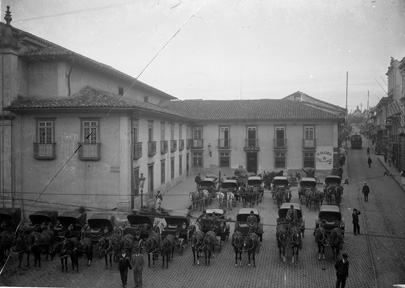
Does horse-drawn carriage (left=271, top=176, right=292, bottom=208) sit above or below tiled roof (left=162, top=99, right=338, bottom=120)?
below

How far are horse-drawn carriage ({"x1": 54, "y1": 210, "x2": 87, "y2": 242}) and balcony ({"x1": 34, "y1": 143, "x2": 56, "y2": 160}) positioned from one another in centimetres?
604

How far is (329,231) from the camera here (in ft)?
51.7

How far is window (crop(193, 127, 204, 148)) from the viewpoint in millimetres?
40875

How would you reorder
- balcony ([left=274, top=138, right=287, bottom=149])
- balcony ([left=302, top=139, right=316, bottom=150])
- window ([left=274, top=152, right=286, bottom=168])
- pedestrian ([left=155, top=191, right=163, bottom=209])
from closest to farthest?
pedestrian ([left=155, top=191, right=163, bottom=209]) → balcony ([left=302, top=139, right=316, bottom=150]) → balcony ([left=274, top=138, right=287, bottom=149]) → window ([left=274, top=152, right=286, bottom=168])

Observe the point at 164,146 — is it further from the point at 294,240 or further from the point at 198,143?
the point at 294,240

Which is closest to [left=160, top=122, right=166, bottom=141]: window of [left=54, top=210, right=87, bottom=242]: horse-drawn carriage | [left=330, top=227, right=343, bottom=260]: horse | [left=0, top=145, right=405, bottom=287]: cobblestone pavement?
[left=54, top=210, right=87, bottom=242]: horse-drawn carriage

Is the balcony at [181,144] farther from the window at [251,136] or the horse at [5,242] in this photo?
the horse at [5,242]

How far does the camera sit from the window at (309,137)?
38.0 m

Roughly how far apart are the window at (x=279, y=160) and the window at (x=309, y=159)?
7.41ft

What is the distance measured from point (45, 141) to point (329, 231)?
1687cm

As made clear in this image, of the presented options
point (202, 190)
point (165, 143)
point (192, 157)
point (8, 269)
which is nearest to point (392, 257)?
point (202, 190)

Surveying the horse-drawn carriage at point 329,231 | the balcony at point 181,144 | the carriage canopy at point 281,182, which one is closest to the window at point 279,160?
the balcony at point 181,144

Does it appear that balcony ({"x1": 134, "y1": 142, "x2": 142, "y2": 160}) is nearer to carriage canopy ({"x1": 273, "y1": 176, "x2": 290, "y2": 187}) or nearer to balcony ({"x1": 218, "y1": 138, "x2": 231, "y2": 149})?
carriage canopy ({"x1": 273, "y1": 176, "x2": 290, "y2": 187})

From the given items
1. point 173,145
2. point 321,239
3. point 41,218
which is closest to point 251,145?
point 173,145
